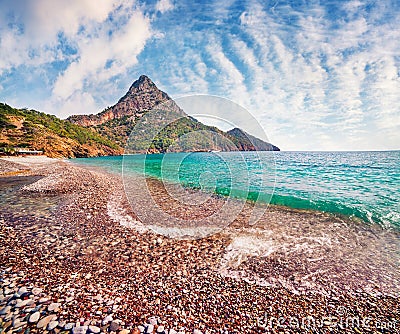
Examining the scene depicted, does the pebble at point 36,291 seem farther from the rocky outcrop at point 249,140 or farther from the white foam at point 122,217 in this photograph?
the rocky outcrop at point 249,140

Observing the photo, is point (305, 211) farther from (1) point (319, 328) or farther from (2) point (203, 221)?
(1) point (319, 328)

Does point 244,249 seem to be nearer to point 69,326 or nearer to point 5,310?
point 69,326

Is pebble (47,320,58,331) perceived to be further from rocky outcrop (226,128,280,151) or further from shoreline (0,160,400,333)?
rocky outcrop (226,128,280,151)

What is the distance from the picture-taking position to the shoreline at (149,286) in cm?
439

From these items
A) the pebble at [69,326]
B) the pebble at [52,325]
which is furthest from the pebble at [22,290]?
the pebble at [69,326]

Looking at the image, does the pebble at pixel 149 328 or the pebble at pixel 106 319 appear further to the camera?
the pebble at pixel 106 319

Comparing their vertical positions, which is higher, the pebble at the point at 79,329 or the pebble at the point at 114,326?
the pebble at the point at 79,329

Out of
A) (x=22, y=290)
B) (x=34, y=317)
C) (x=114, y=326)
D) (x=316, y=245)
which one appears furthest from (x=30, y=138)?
(x=316, y=245)

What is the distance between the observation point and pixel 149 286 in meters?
5.49

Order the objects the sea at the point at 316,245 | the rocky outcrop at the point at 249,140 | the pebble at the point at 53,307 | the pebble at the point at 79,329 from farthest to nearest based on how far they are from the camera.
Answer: the rocky outcrop at the point at 249,140 → the sea at the point at 316,245 → the pebble at the point at 53,307 → the pebble at the point at 79,329

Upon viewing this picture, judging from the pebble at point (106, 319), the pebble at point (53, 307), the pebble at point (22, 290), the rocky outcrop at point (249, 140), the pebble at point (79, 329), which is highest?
the rocky outcrop at point (249, 140)

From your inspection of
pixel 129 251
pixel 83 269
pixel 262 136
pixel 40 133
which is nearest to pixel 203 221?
pixel 129 251

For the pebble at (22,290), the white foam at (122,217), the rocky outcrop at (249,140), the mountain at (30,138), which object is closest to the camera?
the pebble at (22,290)

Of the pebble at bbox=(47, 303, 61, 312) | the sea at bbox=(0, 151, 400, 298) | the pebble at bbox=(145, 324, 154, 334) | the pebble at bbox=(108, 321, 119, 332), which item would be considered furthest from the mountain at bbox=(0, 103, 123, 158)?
the pebble at bbox=(145, 324, 154, 334)
